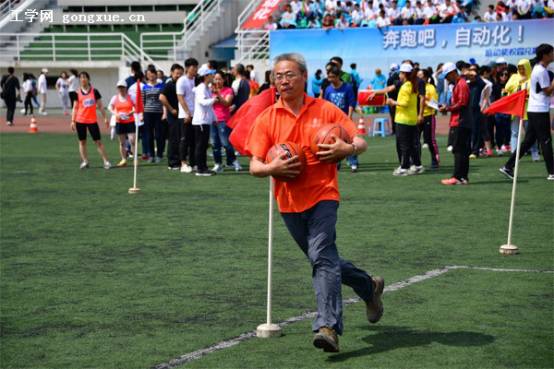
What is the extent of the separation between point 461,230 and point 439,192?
12.8 feet

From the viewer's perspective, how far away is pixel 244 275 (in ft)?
32.4

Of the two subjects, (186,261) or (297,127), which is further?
(186,261)

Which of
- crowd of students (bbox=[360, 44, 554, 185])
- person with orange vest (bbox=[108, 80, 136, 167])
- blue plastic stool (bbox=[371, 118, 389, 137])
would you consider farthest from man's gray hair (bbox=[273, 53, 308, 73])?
blue plastic stool (bbox=[371, 118, 389, 137])

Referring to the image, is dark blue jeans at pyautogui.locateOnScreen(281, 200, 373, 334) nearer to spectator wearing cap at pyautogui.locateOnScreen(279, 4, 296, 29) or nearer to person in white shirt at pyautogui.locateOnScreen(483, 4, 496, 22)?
person in white shirt at pyautogui.locateOnScreen(483, 4, 496, 22)

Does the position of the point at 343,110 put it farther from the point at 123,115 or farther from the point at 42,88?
the point at 42,88

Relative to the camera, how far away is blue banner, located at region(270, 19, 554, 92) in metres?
36.2

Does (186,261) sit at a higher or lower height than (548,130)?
lower

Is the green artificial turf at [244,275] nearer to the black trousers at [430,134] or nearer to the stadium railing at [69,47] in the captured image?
the black trousers at [430,134]

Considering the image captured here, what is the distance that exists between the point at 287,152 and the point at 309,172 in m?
0.27

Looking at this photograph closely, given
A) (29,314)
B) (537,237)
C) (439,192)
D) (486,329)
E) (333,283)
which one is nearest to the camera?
(333,283)

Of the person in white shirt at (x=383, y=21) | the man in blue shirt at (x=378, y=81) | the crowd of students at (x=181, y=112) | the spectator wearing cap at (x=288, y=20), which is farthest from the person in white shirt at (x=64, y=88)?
the crowd of students at (x=181, y=112)

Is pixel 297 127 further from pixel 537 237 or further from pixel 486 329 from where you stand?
pixel 537 237

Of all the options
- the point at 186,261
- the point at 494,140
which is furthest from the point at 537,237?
the point at 494,140

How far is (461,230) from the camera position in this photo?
12445 mm
